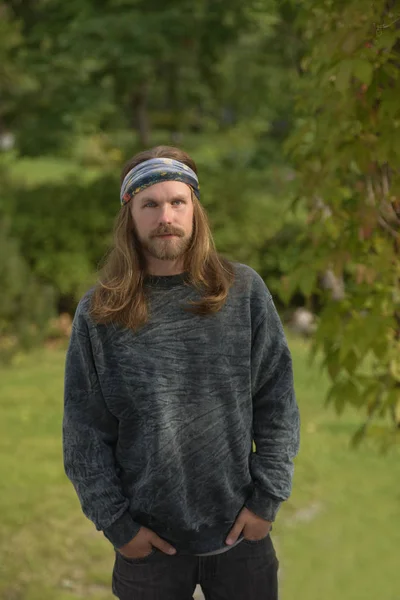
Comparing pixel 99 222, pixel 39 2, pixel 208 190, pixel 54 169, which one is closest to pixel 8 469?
pixel 99 222

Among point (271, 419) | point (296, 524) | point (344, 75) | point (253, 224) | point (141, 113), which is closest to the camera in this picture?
point (271, 419)

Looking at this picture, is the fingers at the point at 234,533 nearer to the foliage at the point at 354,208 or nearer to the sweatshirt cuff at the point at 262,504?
the sweatshirt cuff at the point at 262,504

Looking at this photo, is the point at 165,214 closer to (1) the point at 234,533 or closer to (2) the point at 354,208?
(1) the point at 234,533

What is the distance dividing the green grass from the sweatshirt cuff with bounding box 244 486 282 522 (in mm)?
2312

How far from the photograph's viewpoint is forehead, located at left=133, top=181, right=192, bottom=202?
7.61 feet

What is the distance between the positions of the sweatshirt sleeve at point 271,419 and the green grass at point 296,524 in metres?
2.33

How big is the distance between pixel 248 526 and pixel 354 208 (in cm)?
161

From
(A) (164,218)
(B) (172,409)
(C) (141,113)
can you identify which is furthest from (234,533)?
(C) (141,113)

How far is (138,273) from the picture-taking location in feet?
7.75

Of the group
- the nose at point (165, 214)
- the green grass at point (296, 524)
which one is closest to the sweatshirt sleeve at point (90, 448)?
the nose at point (165, 214)

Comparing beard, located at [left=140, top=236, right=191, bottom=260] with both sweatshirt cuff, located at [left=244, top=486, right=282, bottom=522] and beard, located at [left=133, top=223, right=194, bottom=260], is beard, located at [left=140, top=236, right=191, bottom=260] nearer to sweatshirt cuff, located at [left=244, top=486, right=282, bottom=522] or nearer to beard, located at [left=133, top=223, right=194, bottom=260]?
beard, located at [left=133, top=223, right=194, bottom=260]

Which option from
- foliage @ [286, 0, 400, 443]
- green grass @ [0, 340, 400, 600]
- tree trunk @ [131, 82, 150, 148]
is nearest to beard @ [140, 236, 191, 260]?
foliage @ [286, 0, 400, 443]

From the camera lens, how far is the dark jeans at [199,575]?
2350mm

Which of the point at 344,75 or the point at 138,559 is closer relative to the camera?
the point at 138,559
